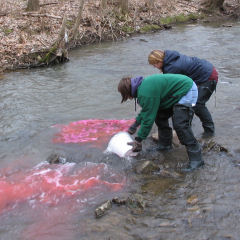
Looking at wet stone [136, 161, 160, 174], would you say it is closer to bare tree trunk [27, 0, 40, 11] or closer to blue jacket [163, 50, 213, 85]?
blue jacket [163, 50, 213, 85]

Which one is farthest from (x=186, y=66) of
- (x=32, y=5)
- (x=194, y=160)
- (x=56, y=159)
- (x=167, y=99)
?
(x=32, y=5)

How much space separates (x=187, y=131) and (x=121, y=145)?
127 centimetres

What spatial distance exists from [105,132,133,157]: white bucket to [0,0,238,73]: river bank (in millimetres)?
8073

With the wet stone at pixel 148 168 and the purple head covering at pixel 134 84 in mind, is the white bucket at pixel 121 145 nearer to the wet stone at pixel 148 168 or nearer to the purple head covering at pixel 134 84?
the wet stone at pixel 148 168

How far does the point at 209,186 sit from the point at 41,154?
314cm

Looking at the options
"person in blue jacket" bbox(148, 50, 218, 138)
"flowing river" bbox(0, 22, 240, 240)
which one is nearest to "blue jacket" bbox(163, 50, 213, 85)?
"person in blue jacket" bbox(148, 50, 218, 138)

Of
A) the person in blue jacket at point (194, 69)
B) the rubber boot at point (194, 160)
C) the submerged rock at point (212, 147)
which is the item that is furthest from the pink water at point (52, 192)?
the person in blue jacket at point (194, 69)

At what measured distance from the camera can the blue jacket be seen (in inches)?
212

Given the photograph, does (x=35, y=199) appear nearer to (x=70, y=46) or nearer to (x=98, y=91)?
(x=98, y=91)

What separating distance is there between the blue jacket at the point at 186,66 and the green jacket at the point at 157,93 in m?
0.68

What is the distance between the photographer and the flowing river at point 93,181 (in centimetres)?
389

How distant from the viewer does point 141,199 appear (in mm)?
4336

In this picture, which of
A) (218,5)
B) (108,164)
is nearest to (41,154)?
(108,164)

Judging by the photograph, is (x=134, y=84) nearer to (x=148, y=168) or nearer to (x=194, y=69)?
(x=148, y=168)
